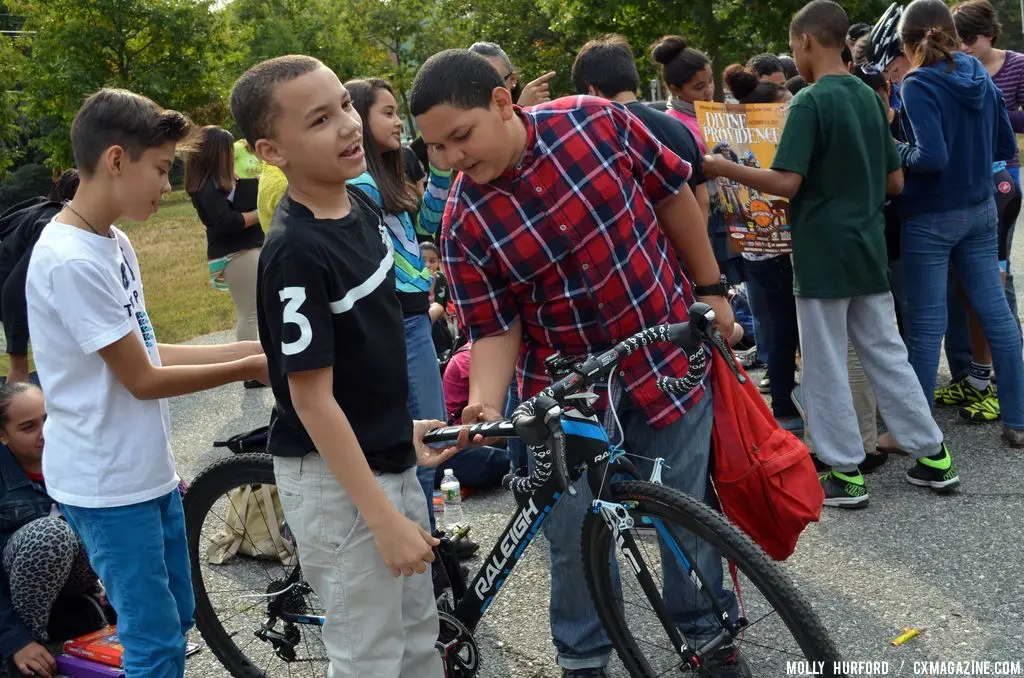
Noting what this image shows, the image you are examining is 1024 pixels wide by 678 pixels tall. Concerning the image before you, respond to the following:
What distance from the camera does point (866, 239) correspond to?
433 centimetres

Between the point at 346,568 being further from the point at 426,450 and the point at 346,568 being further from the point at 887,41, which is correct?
the point at 887,41

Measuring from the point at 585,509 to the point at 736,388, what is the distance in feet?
1.87

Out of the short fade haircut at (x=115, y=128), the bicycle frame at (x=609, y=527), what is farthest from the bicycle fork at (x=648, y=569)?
the short fade haircut at (x=115, y=128)

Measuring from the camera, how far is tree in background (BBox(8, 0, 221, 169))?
98.6ft

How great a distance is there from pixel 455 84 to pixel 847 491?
2.74m

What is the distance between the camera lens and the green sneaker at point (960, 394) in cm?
537

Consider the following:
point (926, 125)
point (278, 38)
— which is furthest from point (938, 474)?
point (278, 38)

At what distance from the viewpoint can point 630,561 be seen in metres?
2.78

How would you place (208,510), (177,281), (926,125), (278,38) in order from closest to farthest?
(208,510)
(926,125)
(177,281)
(278,38)

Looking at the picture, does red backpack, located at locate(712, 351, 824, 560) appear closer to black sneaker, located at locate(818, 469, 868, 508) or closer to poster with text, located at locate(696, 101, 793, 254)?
black sneaker, located at locate(818, 469, 868, 508)

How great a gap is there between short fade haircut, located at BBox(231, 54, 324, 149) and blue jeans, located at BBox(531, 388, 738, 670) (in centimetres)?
132

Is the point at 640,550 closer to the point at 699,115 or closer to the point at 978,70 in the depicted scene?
the point at 699,115

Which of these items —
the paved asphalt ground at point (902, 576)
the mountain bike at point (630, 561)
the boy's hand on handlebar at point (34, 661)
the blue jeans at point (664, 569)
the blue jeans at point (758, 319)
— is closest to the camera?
the mountain bike at point (630, 561)

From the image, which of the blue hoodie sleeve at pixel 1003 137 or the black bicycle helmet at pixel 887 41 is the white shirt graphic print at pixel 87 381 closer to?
the black bicycle helmet at pixel 887 41
